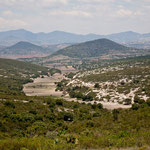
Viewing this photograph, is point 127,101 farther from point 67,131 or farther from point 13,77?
point 13,77

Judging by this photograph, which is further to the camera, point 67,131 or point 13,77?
point 13,77

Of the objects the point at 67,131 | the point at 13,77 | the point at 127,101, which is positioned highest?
the point at 67,131

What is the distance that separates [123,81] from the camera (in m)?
69.8

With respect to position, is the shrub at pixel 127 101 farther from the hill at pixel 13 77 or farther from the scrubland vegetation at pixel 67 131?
the hill at pixel 13 77

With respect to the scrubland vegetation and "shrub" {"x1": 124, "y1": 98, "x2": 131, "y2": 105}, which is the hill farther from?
"shrub" {"x1": 124, "y1": 98, "x2": 131, "y2": 105}

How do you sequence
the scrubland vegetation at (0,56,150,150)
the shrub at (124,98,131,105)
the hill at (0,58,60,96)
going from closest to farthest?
the scrubland vegetation at (0,56,150,150), the shrub at (124,98,131,105), the hill at (0,58,60,96)

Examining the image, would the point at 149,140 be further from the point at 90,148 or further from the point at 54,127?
the point at 54,127

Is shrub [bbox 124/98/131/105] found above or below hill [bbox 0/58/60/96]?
below

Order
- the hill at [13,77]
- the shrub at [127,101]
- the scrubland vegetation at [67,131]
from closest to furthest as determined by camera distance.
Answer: the scrubland vegetation at [67,131] → the shrub at [127,101] → the hill at [13,77]

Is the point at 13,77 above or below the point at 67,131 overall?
below

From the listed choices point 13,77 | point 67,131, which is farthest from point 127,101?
point 13,77

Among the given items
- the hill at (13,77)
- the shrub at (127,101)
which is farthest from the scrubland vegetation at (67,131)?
the hill at (13,77)

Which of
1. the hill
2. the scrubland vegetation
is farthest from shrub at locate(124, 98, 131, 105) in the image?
the hill

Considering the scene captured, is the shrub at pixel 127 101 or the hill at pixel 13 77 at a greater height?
the hill at pixel 13 77
